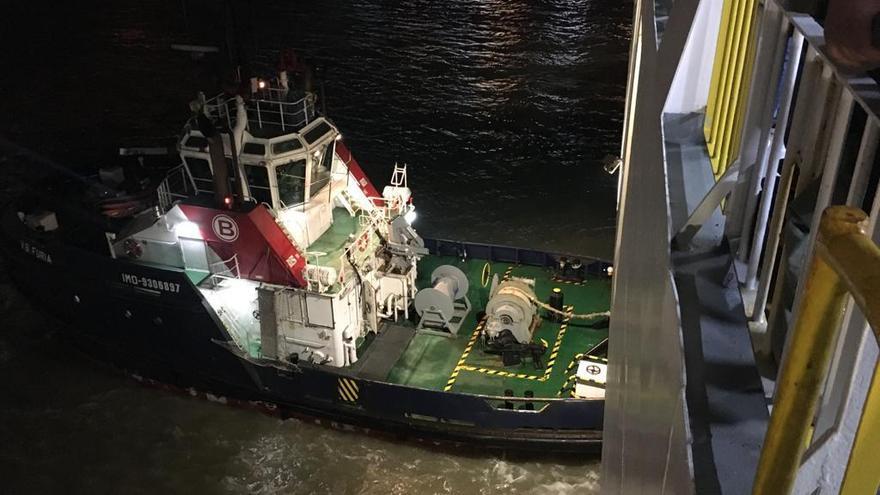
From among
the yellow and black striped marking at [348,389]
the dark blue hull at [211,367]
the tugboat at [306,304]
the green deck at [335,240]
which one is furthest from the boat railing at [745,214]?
the green deck at [335,240]

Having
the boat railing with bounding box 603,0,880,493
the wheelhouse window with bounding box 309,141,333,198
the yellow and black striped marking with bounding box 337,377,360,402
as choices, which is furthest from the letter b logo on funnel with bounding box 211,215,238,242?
the boat railing with bounding box 603,0,880,493

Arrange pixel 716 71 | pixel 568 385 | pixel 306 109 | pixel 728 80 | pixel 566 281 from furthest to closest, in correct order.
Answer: pixel 566 281
pixel 306 109
pixel 568 385
pixel 716 71
pixel 728 80

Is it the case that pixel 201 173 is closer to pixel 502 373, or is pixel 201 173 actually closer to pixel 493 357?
pixel 493 357

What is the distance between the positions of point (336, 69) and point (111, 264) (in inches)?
705

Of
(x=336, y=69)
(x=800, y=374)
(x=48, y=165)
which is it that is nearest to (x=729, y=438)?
(x=800, y=374)

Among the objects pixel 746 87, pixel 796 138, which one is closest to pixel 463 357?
pixel 746 87

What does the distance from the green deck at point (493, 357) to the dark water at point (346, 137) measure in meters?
1.14

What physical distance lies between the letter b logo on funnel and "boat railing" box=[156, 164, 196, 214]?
2.88 feet

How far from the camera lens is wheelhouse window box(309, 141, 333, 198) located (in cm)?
1114

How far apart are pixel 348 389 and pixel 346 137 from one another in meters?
13.1

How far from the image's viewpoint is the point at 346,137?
73.7 feet

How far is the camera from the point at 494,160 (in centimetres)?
2106

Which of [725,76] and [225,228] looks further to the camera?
[225,228]

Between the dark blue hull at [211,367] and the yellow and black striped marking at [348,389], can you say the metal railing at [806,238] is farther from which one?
the yellow and black striped marking at [348,389]
